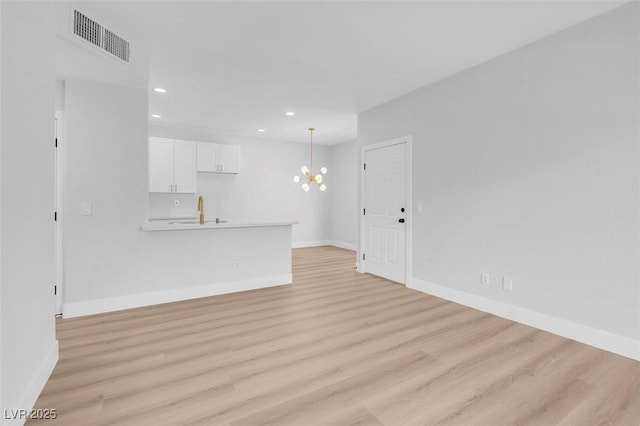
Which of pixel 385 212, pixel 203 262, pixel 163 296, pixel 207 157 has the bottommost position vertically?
pixel 163 296

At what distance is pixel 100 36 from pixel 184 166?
3.82m

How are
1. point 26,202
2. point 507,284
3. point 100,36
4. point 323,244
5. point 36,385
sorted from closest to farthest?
1. point 26,202
2. point 36,385
3. point 100,36
4. point 507,284
5. point 323,244

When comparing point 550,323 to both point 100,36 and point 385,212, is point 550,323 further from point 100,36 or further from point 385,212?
point 100,36

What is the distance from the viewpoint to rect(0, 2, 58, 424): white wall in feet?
4.98

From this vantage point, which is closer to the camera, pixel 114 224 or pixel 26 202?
pixel 26 202

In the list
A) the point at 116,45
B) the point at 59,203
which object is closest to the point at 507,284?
the point at 116,45

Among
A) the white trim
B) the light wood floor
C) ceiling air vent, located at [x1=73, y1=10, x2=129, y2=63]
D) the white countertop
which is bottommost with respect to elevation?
the light wood floor

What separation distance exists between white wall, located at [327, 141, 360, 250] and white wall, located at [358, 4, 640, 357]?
151 inches

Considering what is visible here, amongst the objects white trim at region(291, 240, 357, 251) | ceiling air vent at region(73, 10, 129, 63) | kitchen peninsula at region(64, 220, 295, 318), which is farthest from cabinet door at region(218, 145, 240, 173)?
ceiling air vent at region(73, 10, 129, 63)

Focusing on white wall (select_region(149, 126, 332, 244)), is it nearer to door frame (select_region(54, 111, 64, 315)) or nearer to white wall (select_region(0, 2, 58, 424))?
door frame (select_region(54, 111, 64, 315))

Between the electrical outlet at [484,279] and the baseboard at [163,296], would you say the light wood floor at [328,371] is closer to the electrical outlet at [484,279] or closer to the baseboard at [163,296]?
the baseboard at [163,296]

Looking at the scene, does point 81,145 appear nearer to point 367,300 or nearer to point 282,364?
point 282,364

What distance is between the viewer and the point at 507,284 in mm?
3270

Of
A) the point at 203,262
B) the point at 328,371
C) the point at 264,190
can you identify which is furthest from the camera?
the point at 264,190
